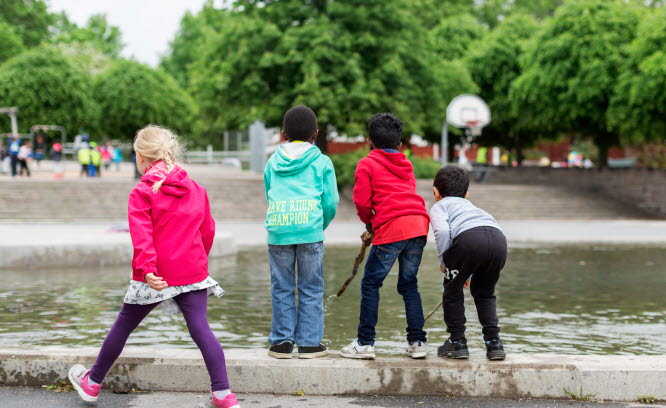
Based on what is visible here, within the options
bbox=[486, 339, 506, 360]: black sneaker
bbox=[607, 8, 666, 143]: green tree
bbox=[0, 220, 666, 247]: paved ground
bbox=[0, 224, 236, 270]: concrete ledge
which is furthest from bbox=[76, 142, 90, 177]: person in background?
bbox=[486, 339, 506, 360]: black sneaker

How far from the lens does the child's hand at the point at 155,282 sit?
4266 millimetres

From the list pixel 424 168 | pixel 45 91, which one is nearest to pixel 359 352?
pixel 424 168

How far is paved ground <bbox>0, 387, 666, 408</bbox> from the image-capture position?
4633 millimetres

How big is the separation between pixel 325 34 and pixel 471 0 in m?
47.0

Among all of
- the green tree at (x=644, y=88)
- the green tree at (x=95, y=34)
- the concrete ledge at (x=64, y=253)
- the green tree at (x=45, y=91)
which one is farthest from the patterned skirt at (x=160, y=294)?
the green tree at (x=95, y=34)

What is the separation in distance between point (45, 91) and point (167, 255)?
4534 centimetres

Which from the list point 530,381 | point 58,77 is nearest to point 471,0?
point 58,77

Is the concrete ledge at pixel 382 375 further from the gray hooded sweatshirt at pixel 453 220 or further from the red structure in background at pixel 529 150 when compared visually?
the red structure in background at pixel 529 150

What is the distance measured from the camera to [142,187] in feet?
14.4

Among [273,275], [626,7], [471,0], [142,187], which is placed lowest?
[273,275]

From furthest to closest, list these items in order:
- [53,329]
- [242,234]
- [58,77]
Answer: [58,77] → [242,234] → [53,329]

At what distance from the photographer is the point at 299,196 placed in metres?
5.04

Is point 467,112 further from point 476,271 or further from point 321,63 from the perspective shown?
point 476,271

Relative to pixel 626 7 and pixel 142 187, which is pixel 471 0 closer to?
pixel 626 7
